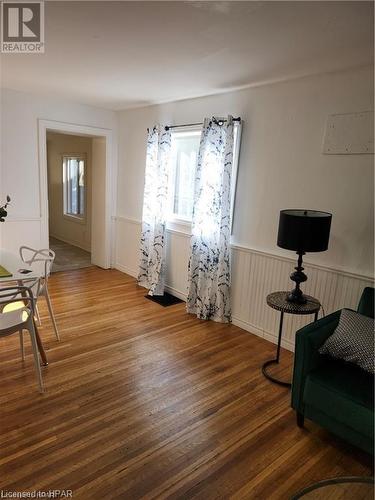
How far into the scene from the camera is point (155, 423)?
2111mm

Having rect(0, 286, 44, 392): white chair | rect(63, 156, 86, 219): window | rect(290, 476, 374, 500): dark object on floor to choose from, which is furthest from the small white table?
rect(63, 156, 86, 219): window

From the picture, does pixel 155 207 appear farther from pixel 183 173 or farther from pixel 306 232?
pixel 306 232

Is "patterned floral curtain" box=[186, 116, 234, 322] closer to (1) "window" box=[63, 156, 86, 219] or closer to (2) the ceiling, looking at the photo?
(2) the ceiling

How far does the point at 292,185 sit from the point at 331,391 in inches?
70.6

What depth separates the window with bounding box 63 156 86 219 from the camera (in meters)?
6.68

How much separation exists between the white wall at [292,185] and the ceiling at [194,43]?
0.19 meters

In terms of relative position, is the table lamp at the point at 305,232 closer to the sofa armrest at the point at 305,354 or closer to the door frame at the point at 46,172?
the sofa armrest at the point at 305,354

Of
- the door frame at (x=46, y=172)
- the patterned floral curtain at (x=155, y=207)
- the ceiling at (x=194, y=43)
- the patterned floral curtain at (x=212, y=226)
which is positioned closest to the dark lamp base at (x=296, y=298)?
the patterned floral curtain at (x=212, y=226)

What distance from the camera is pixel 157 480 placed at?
171cm

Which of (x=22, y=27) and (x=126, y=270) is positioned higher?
(x=22, y=27)

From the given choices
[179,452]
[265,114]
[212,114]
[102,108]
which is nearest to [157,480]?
[179,452]

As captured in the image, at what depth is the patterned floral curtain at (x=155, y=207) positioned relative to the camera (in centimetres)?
415

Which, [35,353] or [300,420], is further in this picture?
[35,353]

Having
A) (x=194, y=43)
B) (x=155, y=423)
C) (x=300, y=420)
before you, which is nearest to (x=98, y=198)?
(x=194, y=43)
